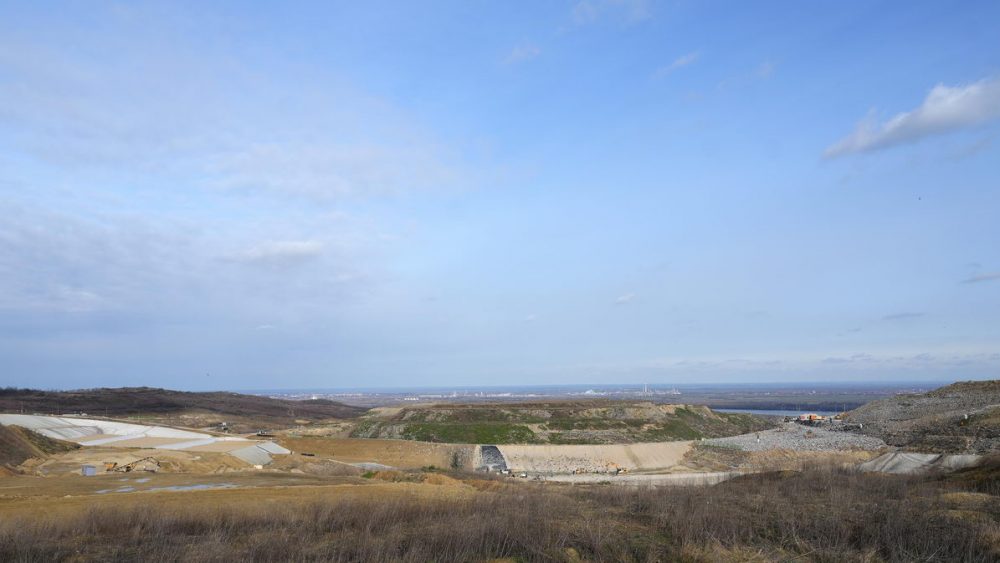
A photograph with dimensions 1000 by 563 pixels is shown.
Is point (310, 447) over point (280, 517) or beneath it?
beneath

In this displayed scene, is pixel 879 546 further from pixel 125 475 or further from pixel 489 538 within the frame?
pixel 125 475

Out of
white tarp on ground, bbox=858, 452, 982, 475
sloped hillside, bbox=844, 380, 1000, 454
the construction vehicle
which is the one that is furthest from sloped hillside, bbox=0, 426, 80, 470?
sloped hillside, bbox=844, 380, 1000, 454

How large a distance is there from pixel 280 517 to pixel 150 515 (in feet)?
10.00

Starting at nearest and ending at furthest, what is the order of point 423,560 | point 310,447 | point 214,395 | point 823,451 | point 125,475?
point 423,560 < point 125,475 < point 823,451 < point 310,447 < point 214,395

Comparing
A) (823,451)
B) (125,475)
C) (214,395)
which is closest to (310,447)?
(125,475)

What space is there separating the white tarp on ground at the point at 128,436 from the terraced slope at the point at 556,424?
63.2ft

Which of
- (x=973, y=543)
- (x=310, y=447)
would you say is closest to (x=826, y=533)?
(x=973, y=543)

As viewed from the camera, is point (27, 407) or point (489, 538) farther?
point (27, 407)

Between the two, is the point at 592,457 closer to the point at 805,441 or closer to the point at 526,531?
the point at 805,441

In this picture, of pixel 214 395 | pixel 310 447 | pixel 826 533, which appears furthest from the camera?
pixel 214 395

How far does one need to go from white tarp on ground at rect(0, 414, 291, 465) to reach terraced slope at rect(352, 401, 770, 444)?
19259mm

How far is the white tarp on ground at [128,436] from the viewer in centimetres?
4894

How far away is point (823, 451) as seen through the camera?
53812mm

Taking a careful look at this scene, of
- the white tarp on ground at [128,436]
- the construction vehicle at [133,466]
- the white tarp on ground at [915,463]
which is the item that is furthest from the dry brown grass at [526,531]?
the white tarp on ground at [128,436]
